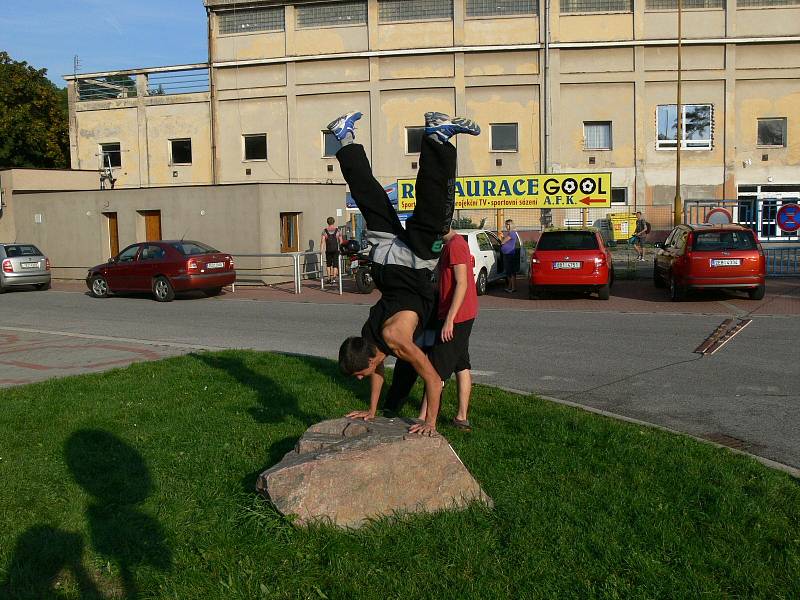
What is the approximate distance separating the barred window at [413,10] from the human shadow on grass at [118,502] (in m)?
35.8

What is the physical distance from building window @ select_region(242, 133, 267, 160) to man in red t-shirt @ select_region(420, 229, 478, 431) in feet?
121

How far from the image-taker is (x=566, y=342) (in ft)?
43.0

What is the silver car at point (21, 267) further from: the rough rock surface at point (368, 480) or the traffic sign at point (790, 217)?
the rough rock surface at point (368, 480)

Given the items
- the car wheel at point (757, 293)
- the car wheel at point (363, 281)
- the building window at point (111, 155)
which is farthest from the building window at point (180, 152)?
the car wheel at point (757, 293)

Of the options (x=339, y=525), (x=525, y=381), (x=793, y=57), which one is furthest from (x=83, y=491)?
(x=793, y=57)

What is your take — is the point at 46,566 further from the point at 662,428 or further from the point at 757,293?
the point at 757,293

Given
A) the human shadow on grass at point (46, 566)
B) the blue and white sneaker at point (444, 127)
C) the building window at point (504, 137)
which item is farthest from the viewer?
the building window at point (504, 137)

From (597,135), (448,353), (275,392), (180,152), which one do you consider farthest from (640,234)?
(448,353)

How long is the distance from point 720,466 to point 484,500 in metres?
1.70

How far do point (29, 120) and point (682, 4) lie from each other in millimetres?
33923

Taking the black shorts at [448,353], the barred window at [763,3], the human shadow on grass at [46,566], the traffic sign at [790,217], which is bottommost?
the human shadow on grass at [46,566]

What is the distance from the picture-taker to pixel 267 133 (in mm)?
42500

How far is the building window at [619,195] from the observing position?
4022cm

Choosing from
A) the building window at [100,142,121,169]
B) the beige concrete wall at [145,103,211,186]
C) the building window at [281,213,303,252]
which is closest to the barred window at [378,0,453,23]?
the beige concrete wall at [145,103,211,186]
